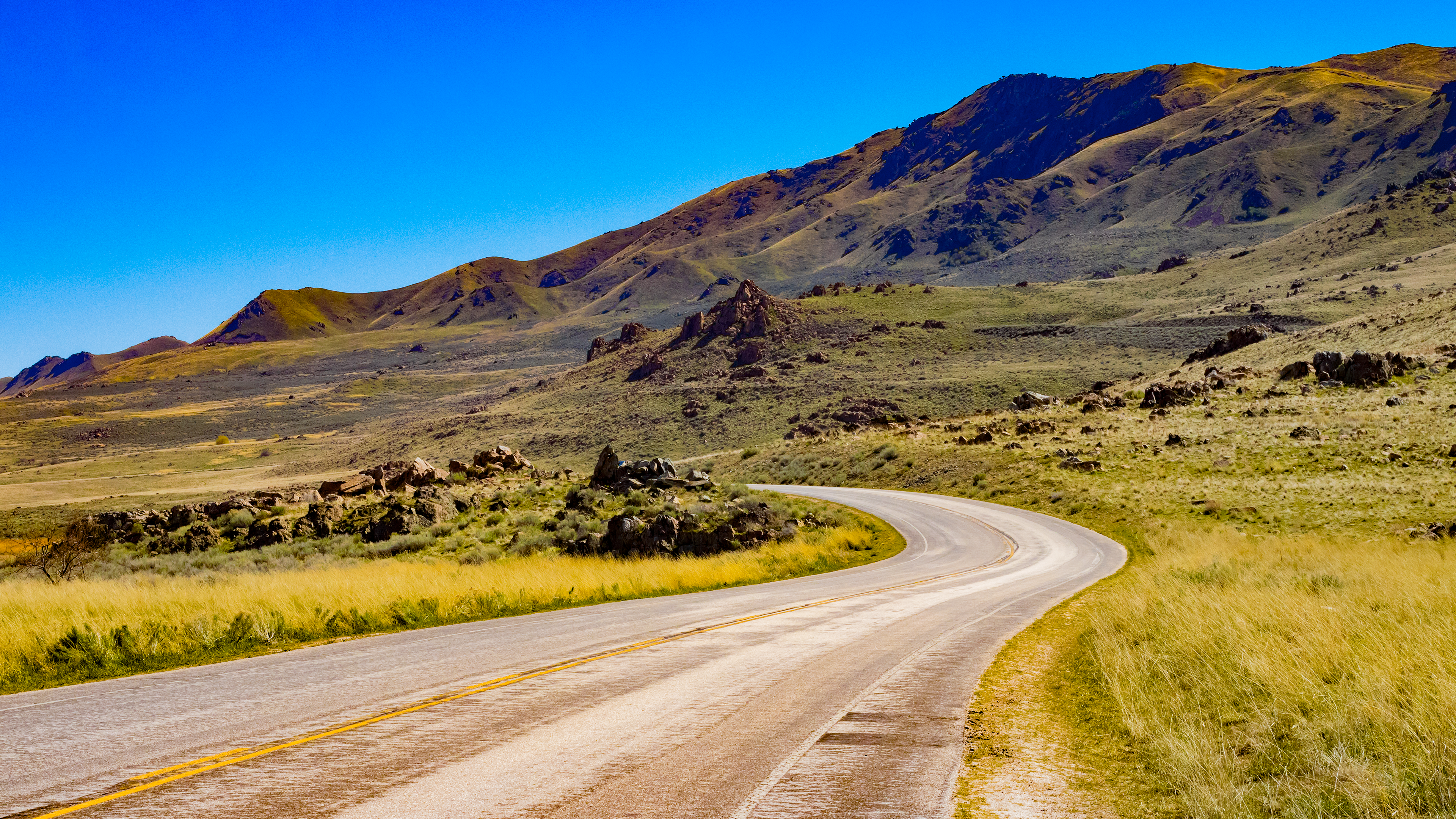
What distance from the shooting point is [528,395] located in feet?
426

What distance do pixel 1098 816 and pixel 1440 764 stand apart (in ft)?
6.31

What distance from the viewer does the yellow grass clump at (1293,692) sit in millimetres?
4918

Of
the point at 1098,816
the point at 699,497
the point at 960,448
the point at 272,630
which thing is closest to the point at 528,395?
the point at 960,448

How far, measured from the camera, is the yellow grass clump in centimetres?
492

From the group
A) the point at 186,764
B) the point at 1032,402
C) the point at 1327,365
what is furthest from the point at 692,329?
the point at 186,764

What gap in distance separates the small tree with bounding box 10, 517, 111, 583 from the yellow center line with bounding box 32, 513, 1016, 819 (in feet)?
70.8

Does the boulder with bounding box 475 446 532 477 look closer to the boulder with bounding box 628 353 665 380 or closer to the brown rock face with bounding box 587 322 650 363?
the boulder with bounding box 628 353 665 380

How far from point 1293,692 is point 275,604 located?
14.1 meters

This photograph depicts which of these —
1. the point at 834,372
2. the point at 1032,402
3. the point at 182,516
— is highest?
the point at 834,372

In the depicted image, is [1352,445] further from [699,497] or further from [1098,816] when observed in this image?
[1098,816]

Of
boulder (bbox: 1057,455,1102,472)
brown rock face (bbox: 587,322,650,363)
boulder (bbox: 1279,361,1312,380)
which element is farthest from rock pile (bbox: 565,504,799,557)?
brown rock face (bbox: 587,322,650,363)

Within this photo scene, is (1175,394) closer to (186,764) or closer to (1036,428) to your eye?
(1036,428)

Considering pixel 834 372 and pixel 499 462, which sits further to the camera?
pixel 834 372

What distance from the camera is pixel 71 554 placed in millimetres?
26406
